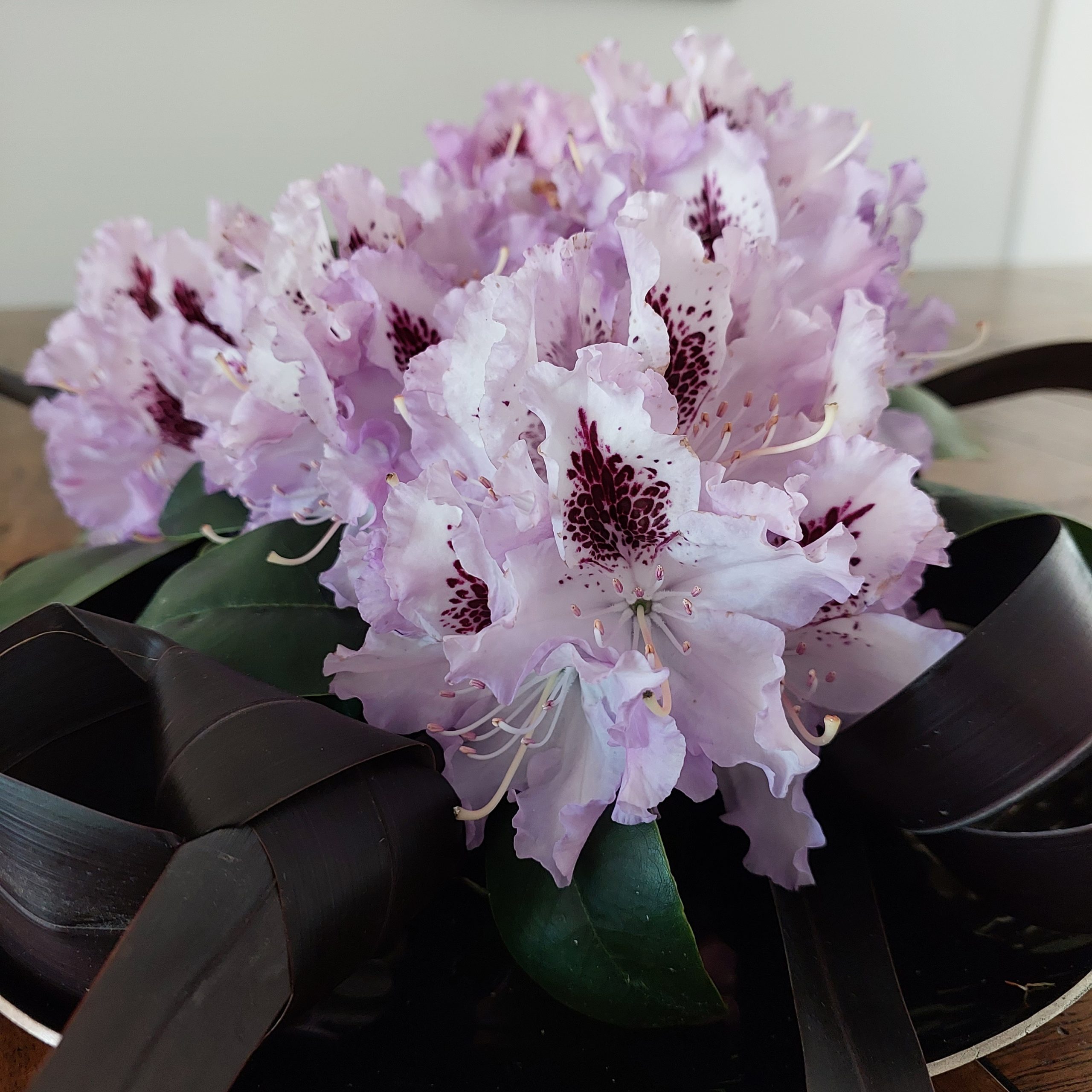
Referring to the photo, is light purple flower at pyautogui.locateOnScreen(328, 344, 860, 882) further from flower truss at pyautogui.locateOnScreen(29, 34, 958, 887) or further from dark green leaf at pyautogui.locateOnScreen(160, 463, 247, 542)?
dark green leaf at pyautogui.locateOnScreen(160, 463, 247, 542)

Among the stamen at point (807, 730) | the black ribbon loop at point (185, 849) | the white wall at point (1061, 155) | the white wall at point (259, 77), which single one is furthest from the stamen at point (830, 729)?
the white wall at point (1061, 155)

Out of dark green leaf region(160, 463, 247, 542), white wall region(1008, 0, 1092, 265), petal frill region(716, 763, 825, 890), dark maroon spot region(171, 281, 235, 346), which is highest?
dark maroon spot region(171, 281, 235, 346)

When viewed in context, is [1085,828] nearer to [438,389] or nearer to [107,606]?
[438,389]

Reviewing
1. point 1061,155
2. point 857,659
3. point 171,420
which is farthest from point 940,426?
point 1061,155

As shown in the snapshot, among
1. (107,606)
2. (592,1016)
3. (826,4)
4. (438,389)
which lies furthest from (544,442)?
(826,4)

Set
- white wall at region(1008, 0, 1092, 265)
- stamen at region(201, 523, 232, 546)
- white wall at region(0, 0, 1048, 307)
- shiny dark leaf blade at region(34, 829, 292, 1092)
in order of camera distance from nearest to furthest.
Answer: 1. shiny dark leaf blade at region(34, 829, 292, 1092)
2. stamen at region(201, 523, 232, 546)
3. white wall at region(0, 0, 1048, 307)
4. white wall at region(1008, 0, 1092, 265)

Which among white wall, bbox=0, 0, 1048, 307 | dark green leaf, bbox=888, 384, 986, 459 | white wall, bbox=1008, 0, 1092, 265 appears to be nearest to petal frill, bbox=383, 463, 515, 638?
dark green leaf, bbox=888, 384, 986, 459

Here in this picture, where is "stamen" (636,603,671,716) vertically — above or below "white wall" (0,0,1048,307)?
above
